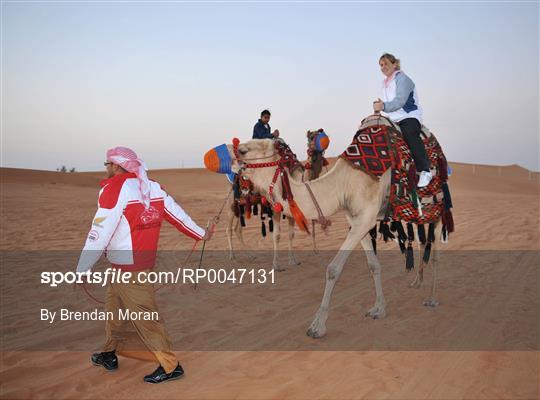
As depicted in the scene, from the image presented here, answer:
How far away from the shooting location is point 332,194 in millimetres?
5879

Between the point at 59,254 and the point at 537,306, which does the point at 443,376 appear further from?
the point at 59,254

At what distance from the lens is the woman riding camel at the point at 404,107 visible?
20.2 ft

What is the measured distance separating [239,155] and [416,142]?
2582 mm

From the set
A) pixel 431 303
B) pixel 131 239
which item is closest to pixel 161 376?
pixel 131 239

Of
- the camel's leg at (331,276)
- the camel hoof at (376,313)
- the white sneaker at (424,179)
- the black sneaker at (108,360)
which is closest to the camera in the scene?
the black sneaker at (108,360)

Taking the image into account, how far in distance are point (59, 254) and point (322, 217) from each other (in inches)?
283

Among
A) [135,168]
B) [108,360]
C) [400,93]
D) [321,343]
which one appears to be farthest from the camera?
[400,93]

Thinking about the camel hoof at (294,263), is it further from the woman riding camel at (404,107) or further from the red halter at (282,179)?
the red halter at (282,179)

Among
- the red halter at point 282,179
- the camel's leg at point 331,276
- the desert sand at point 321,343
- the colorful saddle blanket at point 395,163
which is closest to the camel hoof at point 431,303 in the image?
the desert sand at point 321,343

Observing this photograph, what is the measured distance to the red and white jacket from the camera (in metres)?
3.92

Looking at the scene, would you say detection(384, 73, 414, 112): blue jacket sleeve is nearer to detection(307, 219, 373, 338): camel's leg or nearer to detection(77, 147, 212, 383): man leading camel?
detection(307, 219, 373, 338): camel's leg

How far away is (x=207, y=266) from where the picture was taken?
9.92 meters

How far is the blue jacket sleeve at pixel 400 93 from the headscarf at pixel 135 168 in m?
3.48

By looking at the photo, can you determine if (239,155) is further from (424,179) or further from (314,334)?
(424,179)
